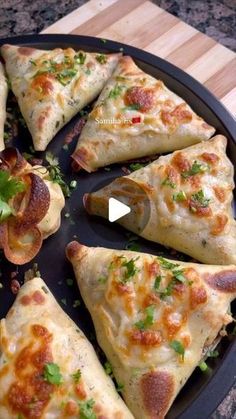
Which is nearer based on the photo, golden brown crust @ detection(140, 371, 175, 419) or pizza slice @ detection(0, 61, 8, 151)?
golden brown crust @ detection(140, 371, 175, 419)

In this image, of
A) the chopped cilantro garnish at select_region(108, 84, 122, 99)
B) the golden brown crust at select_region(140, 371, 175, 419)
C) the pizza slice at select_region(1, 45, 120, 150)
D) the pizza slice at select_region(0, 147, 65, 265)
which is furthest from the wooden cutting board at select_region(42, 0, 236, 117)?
the golden brown crust at select_region(140, 371, 175, 419)

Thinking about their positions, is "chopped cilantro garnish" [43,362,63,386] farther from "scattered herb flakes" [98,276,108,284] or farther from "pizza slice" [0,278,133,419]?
"scattered herb flakes" [98,276,108,284]

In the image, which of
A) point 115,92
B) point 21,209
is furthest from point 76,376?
point 115,92

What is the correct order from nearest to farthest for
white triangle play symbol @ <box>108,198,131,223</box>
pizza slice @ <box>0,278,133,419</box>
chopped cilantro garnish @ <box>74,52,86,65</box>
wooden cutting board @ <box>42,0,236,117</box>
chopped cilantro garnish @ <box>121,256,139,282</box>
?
pizza slice @ <box>0,278,133,419</box>, chopped cilantro garnish @ <box>121,256,139,282</box>, white triangle play symbol @ <box>108,198,131,223</box>, chopped cilantro garnish @ <box>74,52,86,65</box>, wooden cutting board @ <box>42,0,236,117</box>

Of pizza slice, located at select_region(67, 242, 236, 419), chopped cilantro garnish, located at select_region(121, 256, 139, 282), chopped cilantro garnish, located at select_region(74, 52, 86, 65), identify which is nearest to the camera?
pizza slice, located at select_region(67, 242, 236, 419)

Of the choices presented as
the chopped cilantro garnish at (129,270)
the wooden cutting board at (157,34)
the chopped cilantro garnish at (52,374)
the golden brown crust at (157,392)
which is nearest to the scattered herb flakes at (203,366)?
the golden brown crust at (157,392)

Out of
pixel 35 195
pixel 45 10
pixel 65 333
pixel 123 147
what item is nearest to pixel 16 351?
pixel 65 333
